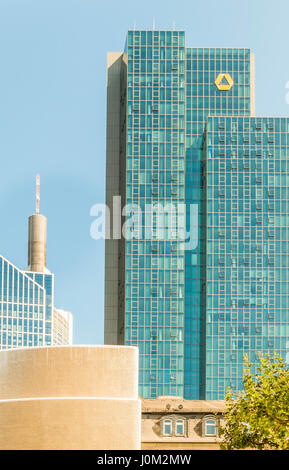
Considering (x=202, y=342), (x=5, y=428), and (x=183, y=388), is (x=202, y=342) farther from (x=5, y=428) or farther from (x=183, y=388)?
(x=5, y=428)

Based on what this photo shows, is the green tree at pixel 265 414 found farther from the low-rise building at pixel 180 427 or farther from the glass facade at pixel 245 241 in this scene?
the glass facade at pixel 245 241

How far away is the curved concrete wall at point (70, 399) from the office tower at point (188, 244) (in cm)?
10907

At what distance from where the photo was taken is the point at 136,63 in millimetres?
196875

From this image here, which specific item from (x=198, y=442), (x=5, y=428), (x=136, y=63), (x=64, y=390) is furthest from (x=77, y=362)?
(x=136, y=63)

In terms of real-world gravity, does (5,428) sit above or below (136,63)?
below

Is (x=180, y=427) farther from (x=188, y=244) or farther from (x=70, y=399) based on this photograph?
(x=188, y=244)

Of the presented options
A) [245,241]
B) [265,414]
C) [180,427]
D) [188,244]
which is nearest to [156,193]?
[188,244]

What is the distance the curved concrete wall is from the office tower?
109 meters

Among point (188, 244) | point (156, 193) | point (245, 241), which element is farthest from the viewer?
point (188, 244)

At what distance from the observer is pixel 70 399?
72000 mm

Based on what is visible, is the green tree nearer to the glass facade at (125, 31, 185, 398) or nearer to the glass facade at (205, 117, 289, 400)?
the glass facade at (125, 31, 185, 398)

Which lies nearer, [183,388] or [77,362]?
[77,362]

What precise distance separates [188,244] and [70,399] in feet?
407

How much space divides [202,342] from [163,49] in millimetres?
61147
